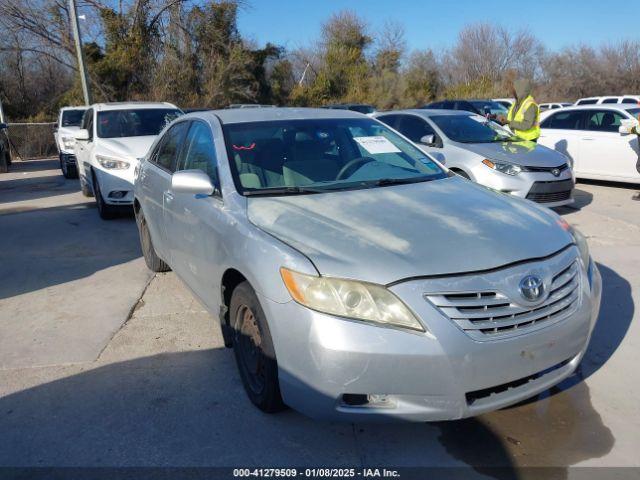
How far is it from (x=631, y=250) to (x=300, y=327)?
5.11 meters

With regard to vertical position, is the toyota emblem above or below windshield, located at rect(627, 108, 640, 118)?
below

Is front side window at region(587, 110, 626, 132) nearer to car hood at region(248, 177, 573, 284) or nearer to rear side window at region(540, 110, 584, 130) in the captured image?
rear side window at region(540, 110, 584, 130)

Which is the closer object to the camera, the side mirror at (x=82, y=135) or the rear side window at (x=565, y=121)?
the side mirror at (x=82, y=135)

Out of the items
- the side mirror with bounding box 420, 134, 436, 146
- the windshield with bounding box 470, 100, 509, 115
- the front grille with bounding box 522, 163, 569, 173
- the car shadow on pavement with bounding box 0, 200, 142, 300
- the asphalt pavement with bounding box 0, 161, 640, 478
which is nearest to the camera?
the asphalt pavement with bounding box 0, 161, 640, 478

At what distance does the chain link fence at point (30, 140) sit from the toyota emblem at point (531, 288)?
69.9 feet

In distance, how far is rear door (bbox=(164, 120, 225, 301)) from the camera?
11.2 ft

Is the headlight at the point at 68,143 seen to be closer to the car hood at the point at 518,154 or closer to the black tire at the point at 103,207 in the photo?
the black tire at the point at 103,207

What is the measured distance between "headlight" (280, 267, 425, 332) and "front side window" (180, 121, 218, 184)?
142cm

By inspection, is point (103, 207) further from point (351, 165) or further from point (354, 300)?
point (354, 300)

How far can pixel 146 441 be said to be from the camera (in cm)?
289

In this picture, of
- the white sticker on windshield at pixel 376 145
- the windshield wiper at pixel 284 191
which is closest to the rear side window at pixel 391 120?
the white sticker on windshield at pixel 376 145

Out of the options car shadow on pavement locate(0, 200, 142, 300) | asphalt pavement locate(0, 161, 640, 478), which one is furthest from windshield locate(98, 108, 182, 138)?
asphalt pavement locate(0, 161, 640, 478)

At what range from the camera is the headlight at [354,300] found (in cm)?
243

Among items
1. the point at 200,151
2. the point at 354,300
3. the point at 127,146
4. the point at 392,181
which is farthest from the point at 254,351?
the point at 127,146
